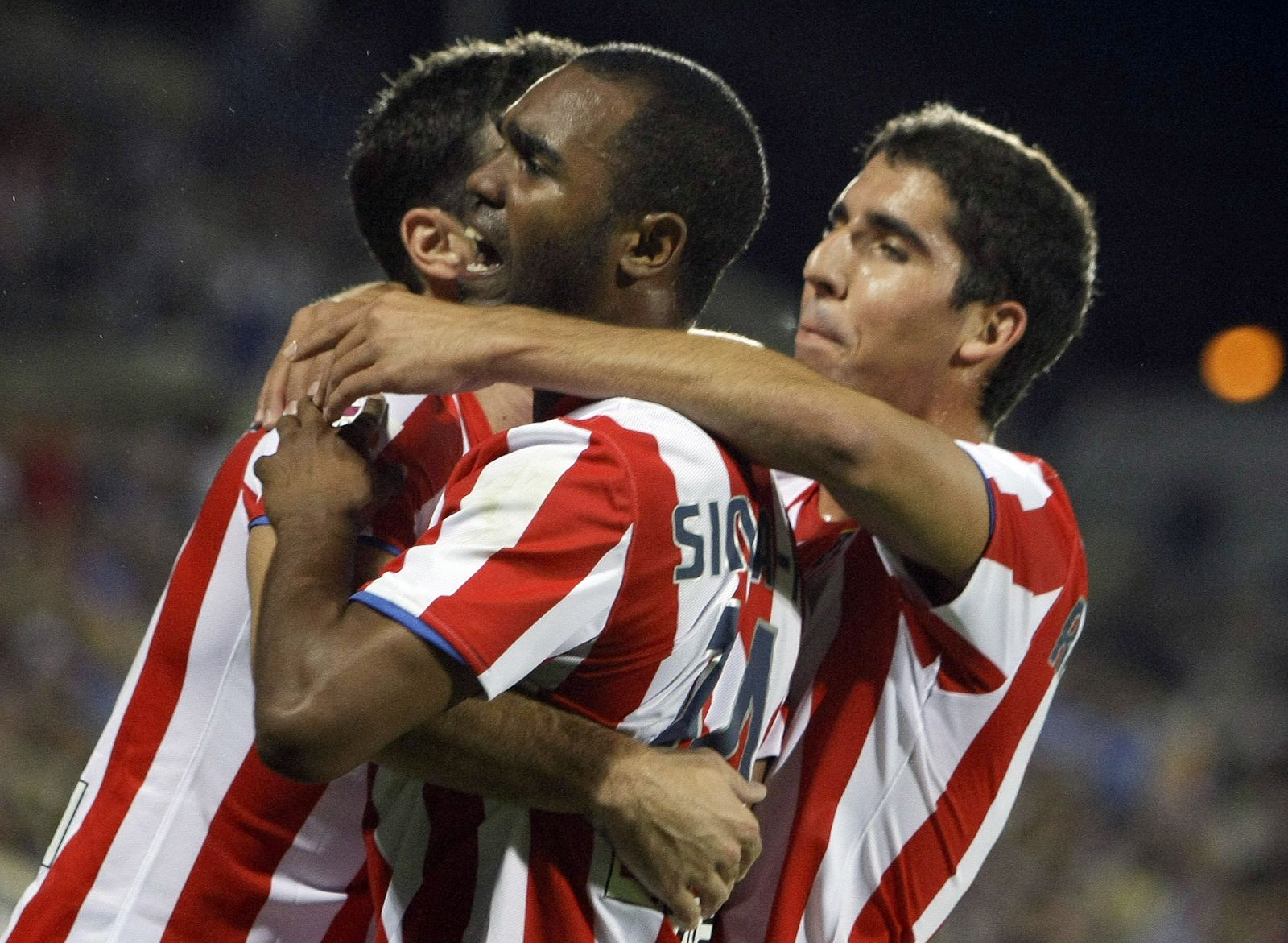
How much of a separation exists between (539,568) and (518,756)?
0.80 ft

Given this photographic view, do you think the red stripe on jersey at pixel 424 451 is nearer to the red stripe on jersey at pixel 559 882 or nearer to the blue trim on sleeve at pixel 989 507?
the red stripe on jersey at pixel 559 882

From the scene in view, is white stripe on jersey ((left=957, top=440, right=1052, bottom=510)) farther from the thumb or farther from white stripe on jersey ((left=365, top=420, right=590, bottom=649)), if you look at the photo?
white stripe on jersey ((left=365, top=420, right=590, bottom=649))

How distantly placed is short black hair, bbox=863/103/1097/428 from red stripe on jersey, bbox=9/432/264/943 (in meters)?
1.29

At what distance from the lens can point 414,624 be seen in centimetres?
155

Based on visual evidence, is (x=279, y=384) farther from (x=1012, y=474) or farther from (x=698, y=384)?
(x=1012, y=474)

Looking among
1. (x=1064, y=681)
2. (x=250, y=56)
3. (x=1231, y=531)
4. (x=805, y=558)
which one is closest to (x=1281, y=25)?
(x=1231, y=531)

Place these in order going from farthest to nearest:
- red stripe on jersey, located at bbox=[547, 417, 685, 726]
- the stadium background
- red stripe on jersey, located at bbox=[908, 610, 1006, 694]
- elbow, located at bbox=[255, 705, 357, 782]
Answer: the stadium background, red stripe on jersey, located at bbox=[908, 610, 1006, 694], red stripe on jersey, located at bbox=[547, 417, 685, 726], elbow, located at bbox=[255, 705, 357, 782]

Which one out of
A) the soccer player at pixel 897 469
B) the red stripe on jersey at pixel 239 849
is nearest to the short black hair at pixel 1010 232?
the soccer player at pixel 897 469

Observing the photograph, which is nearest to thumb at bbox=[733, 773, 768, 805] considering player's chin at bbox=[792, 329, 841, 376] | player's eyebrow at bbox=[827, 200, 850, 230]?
player's chin at bbox=[792, 329, 841, 376]

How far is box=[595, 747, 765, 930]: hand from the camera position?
1739 millimetres

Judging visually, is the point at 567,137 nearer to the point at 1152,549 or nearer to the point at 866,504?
the point at 866,504

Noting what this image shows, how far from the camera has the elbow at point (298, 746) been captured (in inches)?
59.9

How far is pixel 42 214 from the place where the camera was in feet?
30.3

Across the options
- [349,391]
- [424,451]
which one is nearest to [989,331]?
[424,451]
